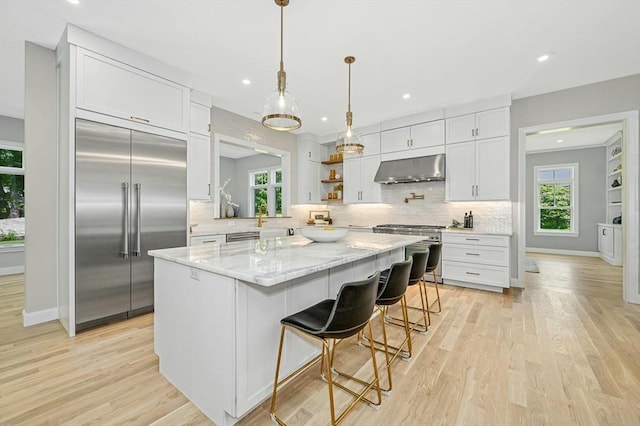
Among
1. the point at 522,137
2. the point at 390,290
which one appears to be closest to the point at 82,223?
the point at 390,290

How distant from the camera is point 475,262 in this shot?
14.0 feet

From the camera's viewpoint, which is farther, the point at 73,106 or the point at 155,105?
the point at 155,105

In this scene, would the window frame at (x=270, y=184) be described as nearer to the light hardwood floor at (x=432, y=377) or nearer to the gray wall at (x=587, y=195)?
the light hardwood floor at (x=432, y=377)

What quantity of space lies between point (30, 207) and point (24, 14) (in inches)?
70.9

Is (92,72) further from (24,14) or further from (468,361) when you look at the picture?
(468,361)

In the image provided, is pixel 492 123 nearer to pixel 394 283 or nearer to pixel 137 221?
pixel 394 283

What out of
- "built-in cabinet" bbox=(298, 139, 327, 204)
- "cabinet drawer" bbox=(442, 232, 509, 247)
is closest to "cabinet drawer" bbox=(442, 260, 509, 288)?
"cabinet drawer" bbox=(442, 232, 509, 247)

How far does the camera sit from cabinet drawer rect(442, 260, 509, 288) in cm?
405

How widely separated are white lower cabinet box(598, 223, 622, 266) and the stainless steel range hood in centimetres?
448

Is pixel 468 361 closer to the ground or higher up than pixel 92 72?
closer to the ground

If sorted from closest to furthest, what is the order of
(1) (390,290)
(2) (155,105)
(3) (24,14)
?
1. (1) (390,290)
2. (3) (24,14)
3. (2) (155,105)

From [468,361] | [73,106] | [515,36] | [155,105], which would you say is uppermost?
[515,36]

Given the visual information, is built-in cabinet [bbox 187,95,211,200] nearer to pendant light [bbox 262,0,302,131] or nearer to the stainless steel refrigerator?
the stainless steel refrigerator

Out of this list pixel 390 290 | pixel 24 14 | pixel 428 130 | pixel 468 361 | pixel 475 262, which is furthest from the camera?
pixel 428 130
